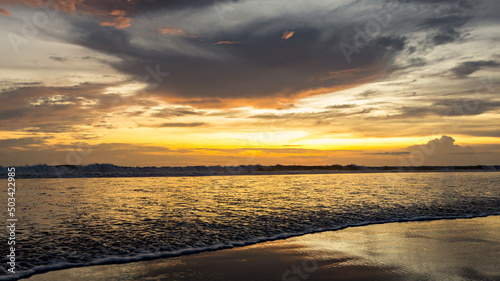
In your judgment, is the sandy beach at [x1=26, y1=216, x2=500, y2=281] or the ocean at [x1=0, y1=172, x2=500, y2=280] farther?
the ocean at [x1=0, y1=172, x2=500, y2=280]

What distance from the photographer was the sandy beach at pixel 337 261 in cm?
833

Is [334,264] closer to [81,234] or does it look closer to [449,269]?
[449,269]

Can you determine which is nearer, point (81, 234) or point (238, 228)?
point (81, 234)

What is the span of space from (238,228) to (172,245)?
3.74 metres

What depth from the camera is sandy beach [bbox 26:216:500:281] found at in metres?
8.33

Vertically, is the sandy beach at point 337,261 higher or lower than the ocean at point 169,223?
lower

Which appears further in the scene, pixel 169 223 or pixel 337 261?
pixel 169 223

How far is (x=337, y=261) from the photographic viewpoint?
9656 mm

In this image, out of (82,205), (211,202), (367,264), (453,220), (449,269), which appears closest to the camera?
(449,269)

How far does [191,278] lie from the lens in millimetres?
8086

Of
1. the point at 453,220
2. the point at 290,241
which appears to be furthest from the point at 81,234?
the point at 453,220

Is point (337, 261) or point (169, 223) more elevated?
point (169, 223)

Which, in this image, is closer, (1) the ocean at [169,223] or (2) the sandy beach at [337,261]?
(2) the sandy beach at [337,261]

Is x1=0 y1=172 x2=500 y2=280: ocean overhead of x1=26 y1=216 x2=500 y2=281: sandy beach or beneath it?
overhead
